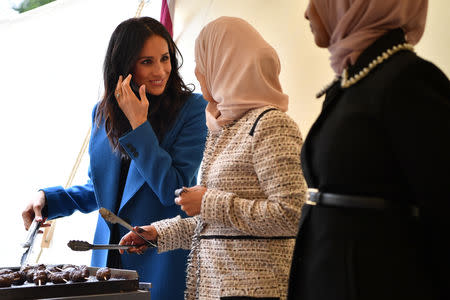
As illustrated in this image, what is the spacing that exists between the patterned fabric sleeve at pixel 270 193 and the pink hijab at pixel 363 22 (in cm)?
27

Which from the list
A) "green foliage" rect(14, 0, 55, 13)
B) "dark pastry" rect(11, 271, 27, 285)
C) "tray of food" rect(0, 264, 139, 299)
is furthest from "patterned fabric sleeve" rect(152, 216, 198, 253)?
"green foliage" rect(14, 0, 55, 13)

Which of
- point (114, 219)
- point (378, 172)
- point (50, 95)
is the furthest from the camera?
point (50, 95)

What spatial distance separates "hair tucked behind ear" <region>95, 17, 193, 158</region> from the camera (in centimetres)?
174

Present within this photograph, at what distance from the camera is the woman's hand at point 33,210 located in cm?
167

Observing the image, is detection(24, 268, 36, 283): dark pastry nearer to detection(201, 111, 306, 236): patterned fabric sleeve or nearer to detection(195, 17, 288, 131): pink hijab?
detection(201, 111, 306, 236): patterned fabric sleeve

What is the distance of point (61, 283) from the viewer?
1160mm

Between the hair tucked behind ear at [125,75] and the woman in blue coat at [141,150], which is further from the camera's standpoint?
the hair tucked behind ear at [125,75]

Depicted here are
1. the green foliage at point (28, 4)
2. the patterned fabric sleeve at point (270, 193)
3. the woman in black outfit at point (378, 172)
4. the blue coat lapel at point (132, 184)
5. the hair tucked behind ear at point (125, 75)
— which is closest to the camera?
the woman in black outfit at point (378, 172)

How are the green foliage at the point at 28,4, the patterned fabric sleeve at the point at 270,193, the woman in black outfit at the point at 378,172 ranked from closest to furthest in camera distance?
the woman in black outfit at the point at 378,172, the patterned fabric sleeve at the point at 270,193, the green foliage at the point at 28,4

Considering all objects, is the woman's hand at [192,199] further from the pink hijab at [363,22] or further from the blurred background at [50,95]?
the blurred background at [50,95]

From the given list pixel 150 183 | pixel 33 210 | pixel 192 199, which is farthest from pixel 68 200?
pixel 192 199

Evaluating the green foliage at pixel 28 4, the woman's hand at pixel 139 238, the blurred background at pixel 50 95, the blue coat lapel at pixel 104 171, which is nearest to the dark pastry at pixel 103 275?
the woman's hand at pixel 139 238

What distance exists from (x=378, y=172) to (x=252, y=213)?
1.33 ft

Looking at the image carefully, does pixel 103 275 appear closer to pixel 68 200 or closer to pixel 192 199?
pixel 192 199
